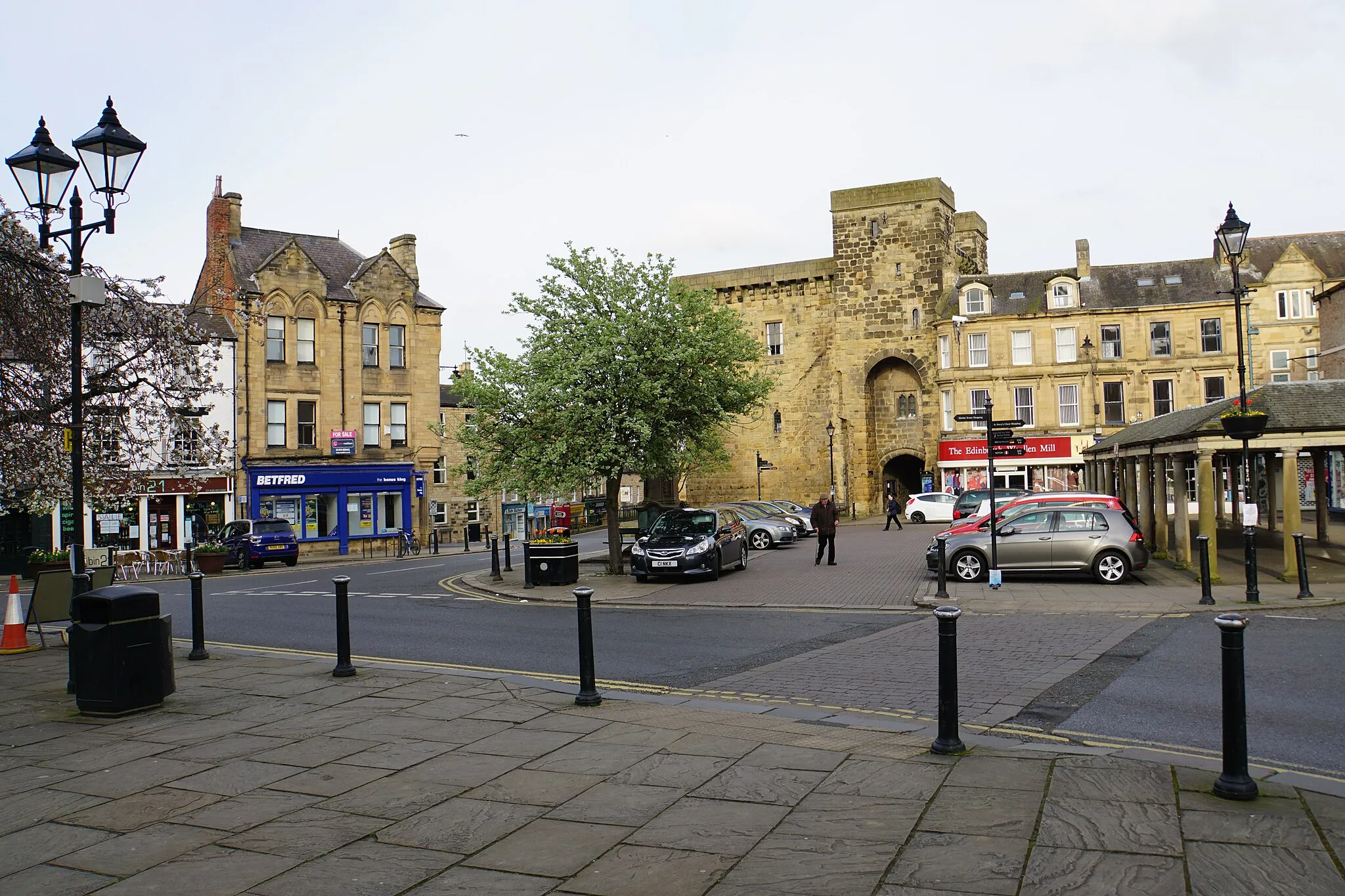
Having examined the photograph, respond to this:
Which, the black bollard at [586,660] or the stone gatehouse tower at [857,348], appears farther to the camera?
the stone gatehouse tower at [857,348]

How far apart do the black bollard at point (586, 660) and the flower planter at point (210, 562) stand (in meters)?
26.5

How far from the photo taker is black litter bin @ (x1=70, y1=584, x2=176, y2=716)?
28.4ft

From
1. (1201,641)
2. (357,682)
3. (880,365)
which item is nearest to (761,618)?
(1201,641)

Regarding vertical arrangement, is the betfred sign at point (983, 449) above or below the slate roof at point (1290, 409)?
above

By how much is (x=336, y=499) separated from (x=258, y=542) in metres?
8.41

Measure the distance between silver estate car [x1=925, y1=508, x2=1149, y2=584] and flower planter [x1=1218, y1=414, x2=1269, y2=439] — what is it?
323cm

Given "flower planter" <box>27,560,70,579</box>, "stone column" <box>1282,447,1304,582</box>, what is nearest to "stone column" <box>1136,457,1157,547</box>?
"stone column" <box>1282,447,1304,582</box>

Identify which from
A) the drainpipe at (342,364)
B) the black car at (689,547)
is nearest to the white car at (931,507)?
the black car at (689,547)

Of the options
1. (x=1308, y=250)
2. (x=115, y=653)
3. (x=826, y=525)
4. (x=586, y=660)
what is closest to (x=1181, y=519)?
(x=826, y=525)

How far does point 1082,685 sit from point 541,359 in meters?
15.3

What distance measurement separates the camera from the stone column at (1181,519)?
1997 cm

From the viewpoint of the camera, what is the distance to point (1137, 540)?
61.5 feet

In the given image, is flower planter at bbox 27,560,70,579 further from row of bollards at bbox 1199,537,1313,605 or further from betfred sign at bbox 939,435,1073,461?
betfred sign at bbox 939,435,1073,461

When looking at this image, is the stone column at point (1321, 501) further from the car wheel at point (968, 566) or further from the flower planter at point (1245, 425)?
the car wheel at point (968, 566)
